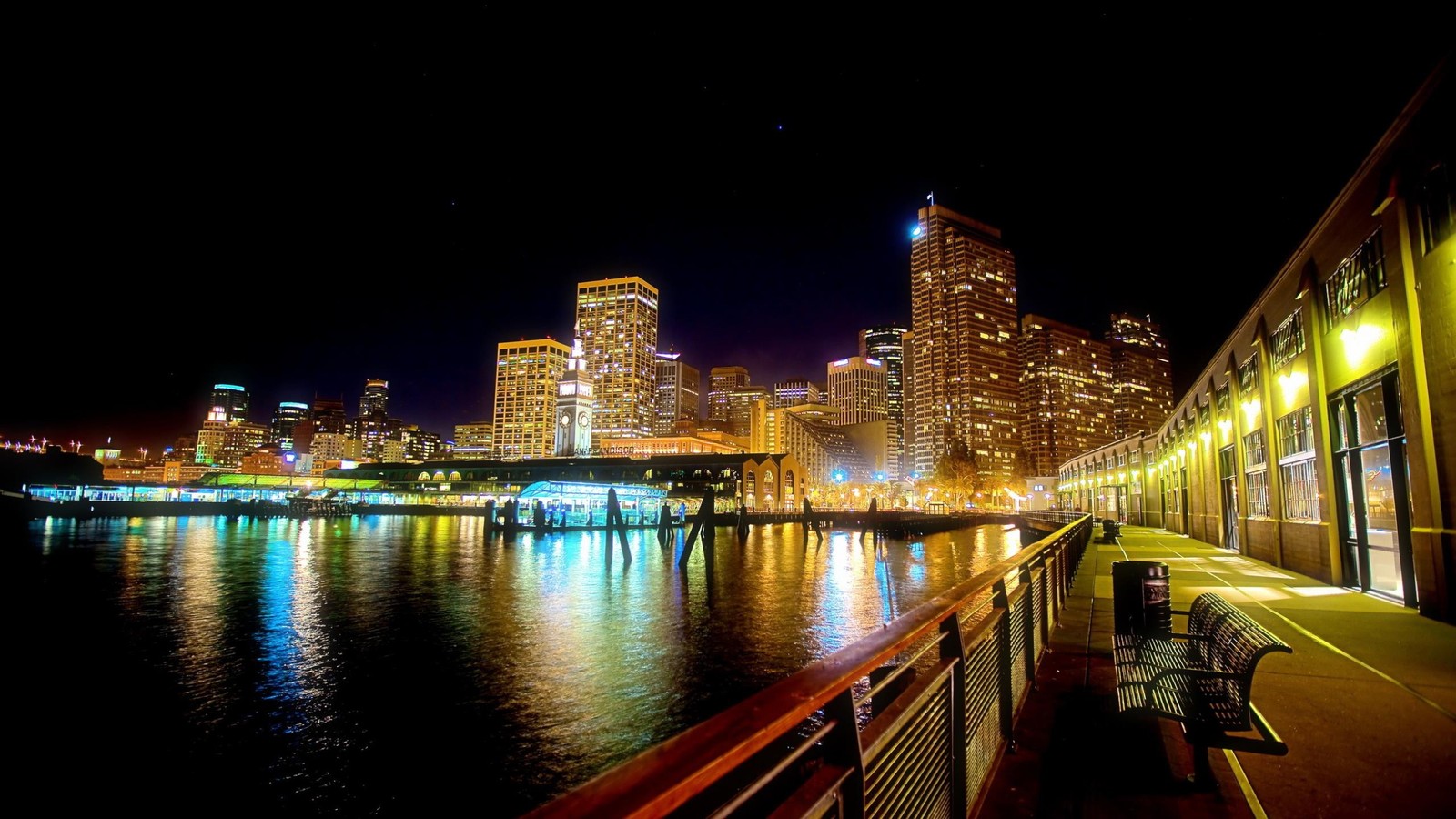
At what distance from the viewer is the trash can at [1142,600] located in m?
7.08

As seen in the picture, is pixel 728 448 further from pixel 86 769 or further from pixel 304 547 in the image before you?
pixel 86 769

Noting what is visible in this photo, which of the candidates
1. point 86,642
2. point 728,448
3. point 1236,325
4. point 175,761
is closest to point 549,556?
point 86,642

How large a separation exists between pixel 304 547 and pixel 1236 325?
132 feet

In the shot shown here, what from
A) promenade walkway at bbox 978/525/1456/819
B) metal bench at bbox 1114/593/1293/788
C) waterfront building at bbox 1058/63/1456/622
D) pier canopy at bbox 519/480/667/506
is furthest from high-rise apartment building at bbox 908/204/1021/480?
metal bench at bbox 1114/593/1293/788

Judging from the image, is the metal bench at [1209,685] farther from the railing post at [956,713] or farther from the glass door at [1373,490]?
the glass door at [1373,490]

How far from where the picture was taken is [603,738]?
24.4ft

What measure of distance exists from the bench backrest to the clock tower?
132320 mm

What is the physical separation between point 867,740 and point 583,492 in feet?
298

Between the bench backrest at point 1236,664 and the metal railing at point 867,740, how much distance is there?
126cm

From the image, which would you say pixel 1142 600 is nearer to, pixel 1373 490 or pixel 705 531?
pixel 1373 490

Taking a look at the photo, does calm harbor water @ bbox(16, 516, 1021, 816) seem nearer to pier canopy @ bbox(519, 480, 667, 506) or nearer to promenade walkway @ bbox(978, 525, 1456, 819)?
promenade walkway @ bbox(978, 525, 1456, 819)

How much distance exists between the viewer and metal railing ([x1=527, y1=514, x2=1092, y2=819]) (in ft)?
4.18

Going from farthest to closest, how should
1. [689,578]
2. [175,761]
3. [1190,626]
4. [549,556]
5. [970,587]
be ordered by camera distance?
1. [549,556]
2. [689,578]
3. [175,761]
4. [1190,626]
5. [970,587]

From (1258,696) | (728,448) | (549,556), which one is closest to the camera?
(1258,696)
